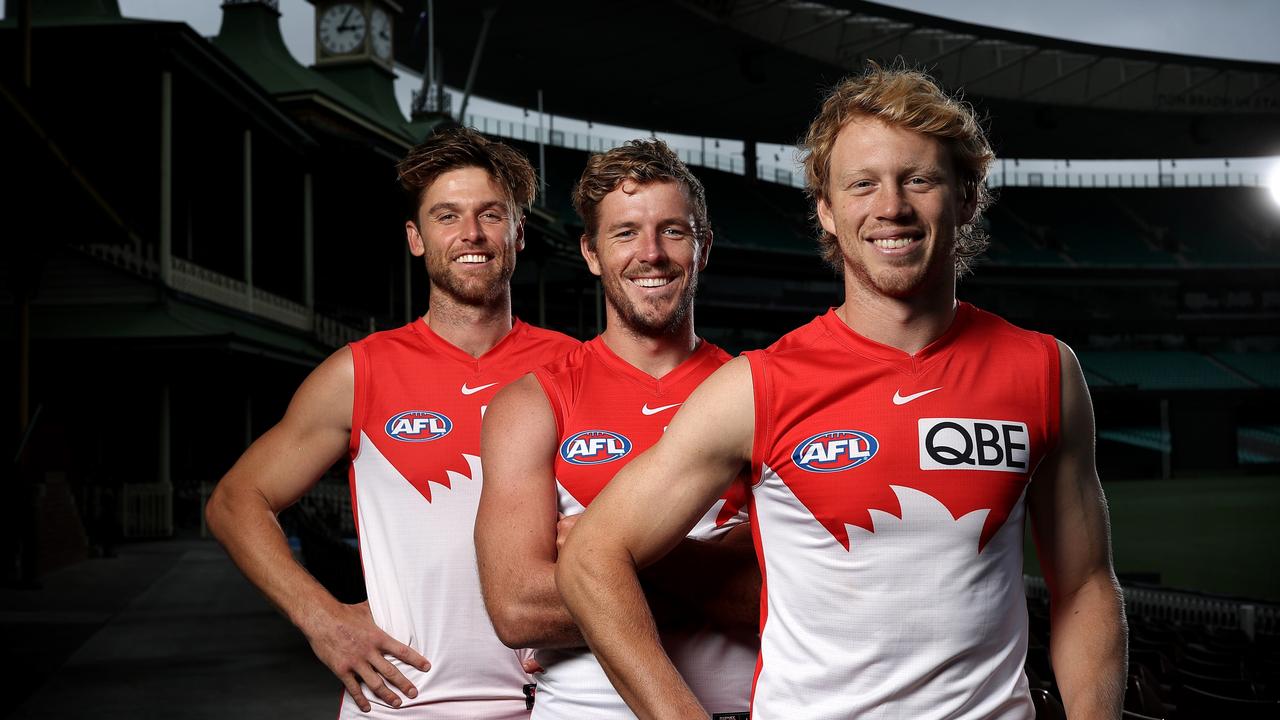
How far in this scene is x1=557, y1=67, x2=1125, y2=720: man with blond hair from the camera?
1.92 meters

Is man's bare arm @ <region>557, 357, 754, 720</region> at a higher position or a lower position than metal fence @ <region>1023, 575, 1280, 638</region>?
higher

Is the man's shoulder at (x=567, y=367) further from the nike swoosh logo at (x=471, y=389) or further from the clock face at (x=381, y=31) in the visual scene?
the clock face at (x=381, y=31)

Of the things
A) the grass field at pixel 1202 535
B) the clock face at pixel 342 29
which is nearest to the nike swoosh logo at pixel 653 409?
the grass field at pixel 1202 535

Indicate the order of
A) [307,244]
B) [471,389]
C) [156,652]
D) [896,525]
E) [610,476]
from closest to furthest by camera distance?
[896,525], [610,476], [471,389], [156,652], [307,244]

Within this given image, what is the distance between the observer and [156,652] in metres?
8.94

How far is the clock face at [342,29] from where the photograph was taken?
28375 mm

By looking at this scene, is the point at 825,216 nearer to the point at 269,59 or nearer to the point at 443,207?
the point at 443,207

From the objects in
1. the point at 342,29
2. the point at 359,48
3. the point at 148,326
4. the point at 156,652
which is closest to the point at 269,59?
the point at 359,48

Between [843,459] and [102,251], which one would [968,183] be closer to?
[843,459]

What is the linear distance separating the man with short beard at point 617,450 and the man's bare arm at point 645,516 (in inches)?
6.6

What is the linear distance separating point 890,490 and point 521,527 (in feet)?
2.71

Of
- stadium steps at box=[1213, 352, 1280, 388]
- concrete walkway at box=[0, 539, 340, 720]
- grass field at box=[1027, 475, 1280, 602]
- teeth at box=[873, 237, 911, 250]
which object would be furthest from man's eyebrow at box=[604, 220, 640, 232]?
stadium steps at box=[1213, 352, 1280, 388]

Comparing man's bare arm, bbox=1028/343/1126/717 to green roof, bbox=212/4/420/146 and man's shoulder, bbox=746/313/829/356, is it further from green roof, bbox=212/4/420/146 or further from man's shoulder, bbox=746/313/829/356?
green roof, bbox=212/4/420/146

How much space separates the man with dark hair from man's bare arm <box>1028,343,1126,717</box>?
137cm
